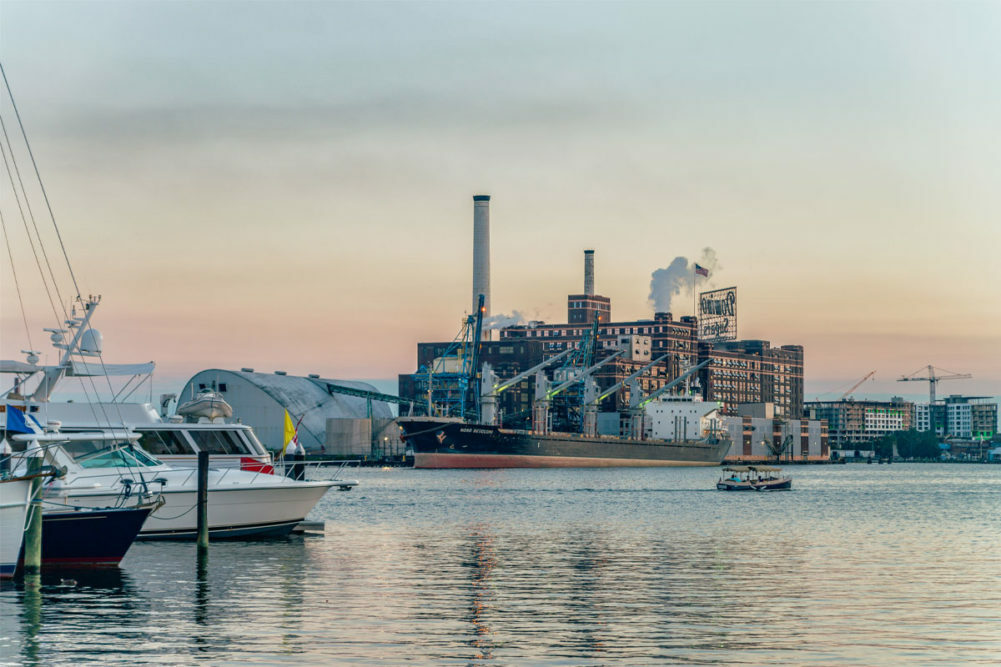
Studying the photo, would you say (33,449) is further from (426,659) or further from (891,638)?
(891,638)

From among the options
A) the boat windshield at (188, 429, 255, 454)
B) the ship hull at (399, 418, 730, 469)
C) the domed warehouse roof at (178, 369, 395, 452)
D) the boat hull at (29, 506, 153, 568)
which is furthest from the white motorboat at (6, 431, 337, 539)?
the ship hull at (399, 418, 730, 469)

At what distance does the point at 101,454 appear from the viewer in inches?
1501

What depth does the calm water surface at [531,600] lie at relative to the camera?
22.7 m

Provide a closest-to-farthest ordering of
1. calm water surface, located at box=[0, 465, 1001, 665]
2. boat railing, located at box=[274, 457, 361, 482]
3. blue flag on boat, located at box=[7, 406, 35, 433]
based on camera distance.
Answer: calm water surface, located at box=[0, 465, 1001, 665] < blue flag on boat, located at box=[7, 406, 35, 433] < boat railing, located at box=[274, 457, 361, 482]

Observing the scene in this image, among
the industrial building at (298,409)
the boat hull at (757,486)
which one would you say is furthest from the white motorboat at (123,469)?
the industrial building at (298,409)

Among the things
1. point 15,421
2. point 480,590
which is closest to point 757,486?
point 480,590

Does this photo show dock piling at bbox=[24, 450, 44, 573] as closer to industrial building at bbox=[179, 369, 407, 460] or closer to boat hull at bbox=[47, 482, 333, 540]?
boat hull at bbox=[47, 482, 333, 540]

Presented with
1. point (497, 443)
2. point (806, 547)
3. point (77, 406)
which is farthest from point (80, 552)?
point (497, 443)

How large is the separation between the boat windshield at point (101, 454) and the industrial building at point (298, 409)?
129 m

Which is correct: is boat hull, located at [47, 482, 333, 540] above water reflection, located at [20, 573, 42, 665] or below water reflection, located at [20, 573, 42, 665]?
above

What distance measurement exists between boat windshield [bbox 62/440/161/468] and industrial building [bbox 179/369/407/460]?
128831 millimetres

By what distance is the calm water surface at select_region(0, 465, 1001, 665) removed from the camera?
2272 centimetres

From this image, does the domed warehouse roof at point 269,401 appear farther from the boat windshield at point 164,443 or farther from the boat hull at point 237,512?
the boat hull at point 237,512

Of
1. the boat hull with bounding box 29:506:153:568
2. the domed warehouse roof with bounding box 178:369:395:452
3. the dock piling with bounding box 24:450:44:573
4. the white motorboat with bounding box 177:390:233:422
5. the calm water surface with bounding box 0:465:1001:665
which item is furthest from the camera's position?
the domed warehouse roof with bounding box 178:369:395:452
